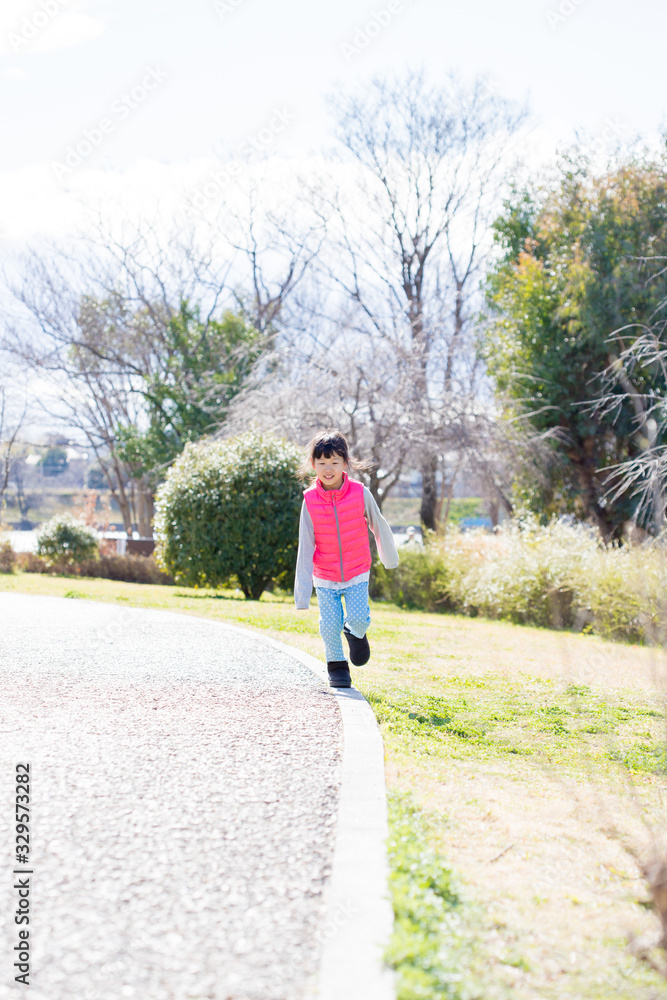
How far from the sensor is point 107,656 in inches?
238

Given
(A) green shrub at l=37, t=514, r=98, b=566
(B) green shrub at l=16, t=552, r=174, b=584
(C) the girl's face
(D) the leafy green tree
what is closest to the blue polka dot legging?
(C) the girl's face

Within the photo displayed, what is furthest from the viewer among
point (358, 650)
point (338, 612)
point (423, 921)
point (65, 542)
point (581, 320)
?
point (65, 542)

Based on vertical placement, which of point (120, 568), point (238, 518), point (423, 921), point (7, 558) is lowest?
point (423, 921)

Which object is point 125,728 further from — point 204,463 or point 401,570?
point 401,570

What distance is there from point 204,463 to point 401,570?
4.15m

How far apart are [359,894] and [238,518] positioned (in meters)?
10.9

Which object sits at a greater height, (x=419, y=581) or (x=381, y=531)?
(x=381, y=531)

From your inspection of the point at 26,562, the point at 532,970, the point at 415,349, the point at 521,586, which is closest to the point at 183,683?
the point at 532,970

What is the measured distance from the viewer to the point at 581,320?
16.1 meters

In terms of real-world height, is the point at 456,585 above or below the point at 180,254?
below

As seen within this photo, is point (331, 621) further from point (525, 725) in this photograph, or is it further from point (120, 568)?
point (120, 568)

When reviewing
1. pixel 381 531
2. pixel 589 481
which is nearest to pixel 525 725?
pixel 381 531

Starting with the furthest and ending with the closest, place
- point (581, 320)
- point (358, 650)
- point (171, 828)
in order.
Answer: point (581, 320) → point (358, 650) → point (171, 828)

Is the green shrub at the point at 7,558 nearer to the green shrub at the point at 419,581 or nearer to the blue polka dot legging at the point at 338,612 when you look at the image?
the green shrub at the point at 419,581
